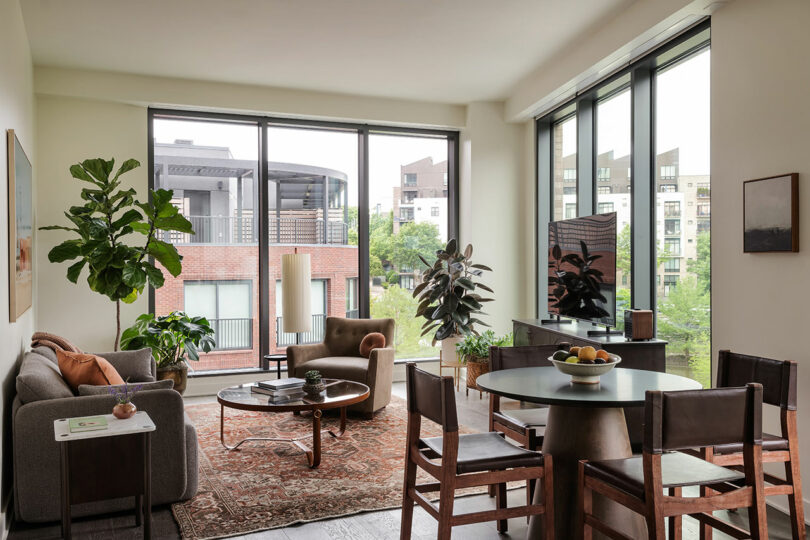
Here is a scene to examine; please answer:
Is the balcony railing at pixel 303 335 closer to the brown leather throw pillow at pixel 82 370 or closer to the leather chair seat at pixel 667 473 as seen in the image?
the brown leather throw pillow at pixel 82 370

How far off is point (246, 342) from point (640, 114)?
4.44 metres

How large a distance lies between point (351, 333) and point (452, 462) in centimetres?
366

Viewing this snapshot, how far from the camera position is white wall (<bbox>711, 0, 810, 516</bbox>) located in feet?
11.0

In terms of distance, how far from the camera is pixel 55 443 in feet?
10.3

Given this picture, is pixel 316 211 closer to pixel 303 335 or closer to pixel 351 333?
pixel 303 335

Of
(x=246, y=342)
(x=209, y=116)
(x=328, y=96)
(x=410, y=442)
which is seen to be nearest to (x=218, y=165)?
(x=209, y=116)

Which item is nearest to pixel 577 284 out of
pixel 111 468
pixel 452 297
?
pixel 452 297

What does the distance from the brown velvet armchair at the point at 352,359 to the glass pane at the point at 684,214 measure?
225 centimetres

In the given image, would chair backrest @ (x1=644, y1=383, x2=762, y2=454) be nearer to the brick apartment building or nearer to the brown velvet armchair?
the brown velvet armchair

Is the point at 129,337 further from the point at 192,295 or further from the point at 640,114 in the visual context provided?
the point at 640,114

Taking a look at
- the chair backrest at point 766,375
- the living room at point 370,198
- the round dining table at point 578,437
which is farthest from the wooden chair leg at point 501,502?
the chair backrest at point 766,375

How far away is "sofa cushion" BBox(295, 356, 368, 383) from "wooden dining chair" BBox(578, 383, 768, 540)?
319cm

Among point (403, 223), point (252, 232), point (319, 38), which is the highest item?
point (319, 38)

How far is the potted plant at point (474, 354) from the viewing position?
20.1 ft
